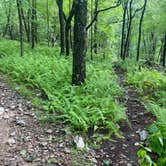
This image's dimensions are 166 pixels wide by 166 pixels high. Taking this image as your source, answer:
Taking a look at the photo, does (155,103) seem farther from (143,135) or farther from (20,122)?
(20,122)

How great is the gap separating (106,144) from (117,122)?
1123mm

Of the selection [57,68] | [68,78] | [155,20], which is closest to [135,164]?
[68,78]

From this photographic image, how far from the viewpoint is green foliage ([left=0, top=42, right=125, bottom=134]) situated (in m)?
5.77

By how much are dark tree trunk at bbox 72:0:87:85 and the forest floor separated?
2101 millimetres

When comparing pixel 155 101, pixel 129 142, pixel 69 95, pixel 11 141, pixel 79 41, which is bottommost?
pixel 129 142

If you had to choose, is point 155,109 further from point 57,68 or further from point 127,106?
point 57,68

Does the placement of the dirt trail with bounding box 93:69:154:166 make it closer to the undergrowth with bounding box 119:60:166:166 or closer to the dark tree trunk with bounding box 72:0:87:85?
the undergrowth with bounding box 119:60:166:166

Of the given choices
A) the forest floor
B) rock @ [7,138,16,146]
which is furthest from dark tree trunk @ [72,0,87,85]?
rock @ [7,138,16,146]

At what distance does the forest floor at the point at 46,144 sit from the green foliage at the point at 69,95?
399 mm

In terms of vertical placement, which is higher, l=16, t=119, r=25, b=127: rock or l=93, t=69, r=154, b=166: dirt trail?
l=16, t=119, r=25, b=127: rock

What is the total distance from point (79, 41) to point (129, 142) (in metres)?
3.63

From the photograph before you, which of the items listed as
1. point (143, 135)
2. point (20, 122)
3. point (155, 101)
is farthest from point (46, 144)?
point (155, 101)

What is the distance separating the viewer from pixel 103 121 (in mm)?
5789

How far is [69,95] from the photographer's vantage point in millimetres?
6914
